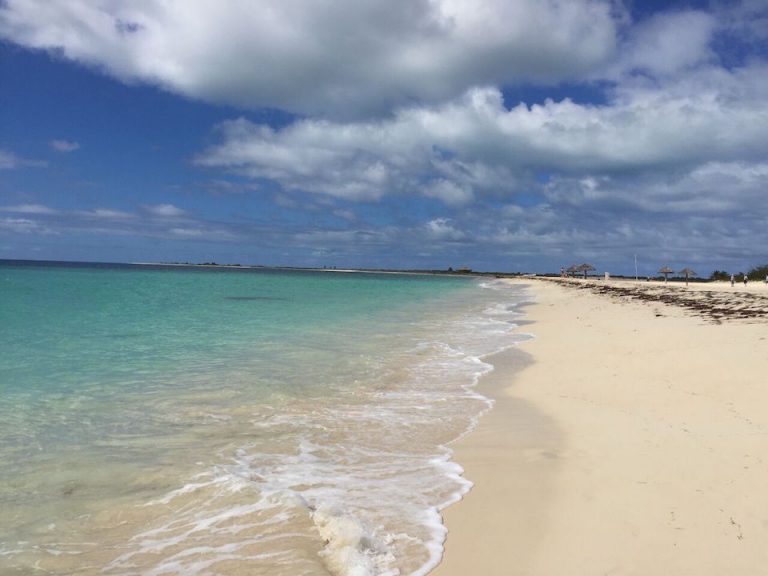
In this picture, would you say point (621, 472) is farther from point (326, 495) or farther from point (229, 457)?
point (229, 457)

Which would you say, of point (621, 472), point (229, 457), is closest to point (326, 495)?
point (229, 457)

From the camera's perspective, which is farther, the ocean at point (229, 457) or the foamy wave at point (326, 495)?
the ocean at point (229, 457)

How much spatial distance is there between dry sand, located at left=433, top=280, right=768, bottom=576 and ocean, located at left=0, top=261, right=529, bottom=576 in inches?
17.9

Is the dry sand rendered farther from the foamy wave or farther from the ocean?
the ocean

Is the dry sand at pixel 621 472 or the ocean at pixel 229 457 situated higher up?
the dry sand at pixel 621 472

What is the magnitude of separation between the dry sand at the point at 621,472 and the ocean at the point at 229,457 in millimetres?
453

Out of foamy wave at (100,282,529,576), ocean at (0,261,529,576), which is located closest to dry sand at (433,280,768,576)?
foamy wave at (100,282,529,576)

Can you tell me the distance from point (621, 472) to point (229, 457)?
4.24 metres

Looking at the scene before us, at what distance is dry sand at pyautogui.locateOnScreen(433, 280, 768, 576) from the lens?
11.8 ft

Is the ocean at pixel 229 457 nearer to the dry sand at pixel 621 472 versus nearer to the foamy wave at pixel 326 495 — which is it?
the foamy wave at pixel 326 495

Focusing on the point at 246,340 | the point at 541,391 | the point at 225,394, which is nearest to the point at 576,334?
the point at 541,391

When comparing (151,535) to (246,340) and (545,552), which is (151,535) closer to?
(545,552)

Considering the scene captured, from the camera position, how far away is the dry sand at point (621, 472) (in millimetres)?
3584

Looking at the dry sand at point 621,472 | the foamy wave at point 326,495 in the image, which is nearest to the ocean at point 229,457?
the foamy wave at point 326,495
